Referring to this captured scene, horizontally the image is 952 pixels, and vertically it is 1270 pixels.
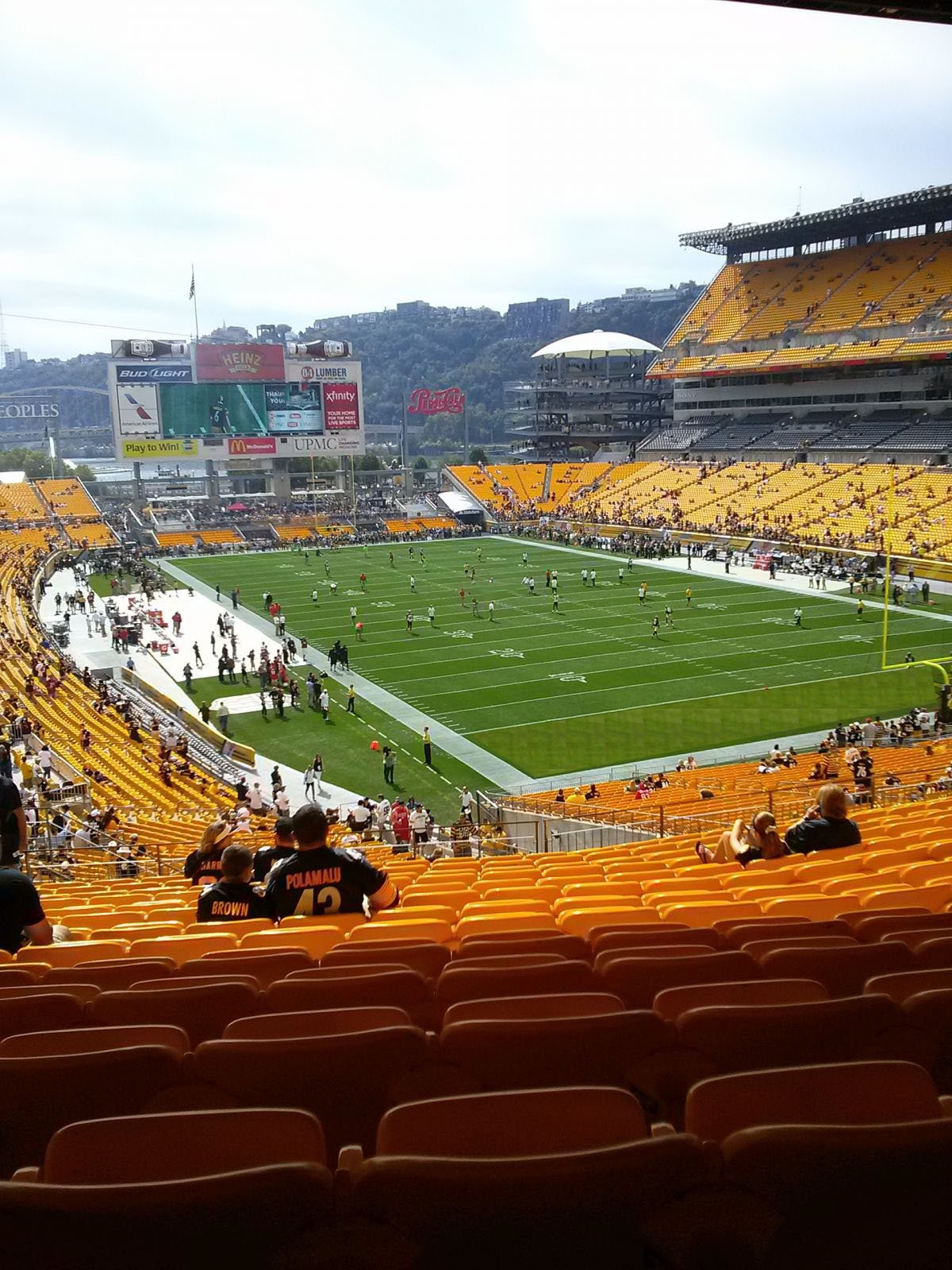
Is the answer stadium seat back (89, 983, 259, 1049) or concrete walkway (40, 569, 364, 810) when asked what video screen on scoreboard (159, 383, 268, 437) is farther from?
stadium seat back (89, 983, 259, 1049)

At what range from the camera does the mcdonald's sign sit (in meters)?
64.4

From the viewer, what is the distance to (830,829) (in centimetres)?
698

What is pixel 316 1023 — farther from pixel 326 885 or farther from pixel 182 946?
pixel 326 885

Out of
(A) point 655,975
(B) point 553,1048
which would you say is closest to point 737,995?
(A) point 655,975

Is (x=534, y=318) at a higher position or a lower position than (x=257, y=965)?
higher

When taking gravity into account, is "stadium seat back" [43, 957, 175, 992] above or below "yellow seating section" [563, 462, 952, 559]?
below

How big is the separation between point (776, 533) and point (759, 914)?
46.9m

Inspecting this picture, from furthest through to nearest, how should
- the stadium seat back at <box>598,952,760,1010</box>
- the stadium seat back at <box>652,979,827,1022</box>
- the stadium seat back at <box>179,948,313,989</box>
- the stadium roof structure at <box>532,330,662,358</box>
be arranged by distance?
the stadium roof structure at <box>532,330,662,358</box>
the stadium seat back at <box>179,948,313,989</box>
the stadium seat back at <box>598,952,760,1010</box>
the stadium seat back at <box>652,979,827,1022</box>

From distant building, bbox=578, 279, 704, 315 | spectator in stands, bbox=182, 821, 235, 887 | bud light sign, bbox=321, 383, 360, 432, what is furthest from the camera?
distant building, bbox=578, 279, 704, 315

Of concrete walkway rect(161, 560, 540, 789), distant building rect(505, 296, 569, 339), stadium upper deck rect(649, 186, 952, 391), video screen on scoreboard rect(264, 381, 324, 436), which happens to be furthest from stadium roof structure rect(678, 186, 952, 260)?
Answer: distant building rect(505, 296, 569, 339)

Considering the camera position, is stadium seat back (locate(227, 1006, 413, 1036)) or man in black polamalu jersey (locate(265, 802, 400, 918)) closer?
stadium seat back (locate(227, 1006, 413, 1036))

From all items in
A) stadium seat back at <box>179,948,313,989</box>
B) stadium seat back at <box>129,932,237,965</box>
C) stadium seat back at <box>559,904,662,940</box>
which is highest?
stadium seat back at <box>179,948,313,989</box>

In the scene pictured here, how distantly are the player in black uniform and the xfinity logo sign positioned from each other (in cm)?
210

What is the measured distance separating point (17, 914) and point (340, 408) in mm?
64409
